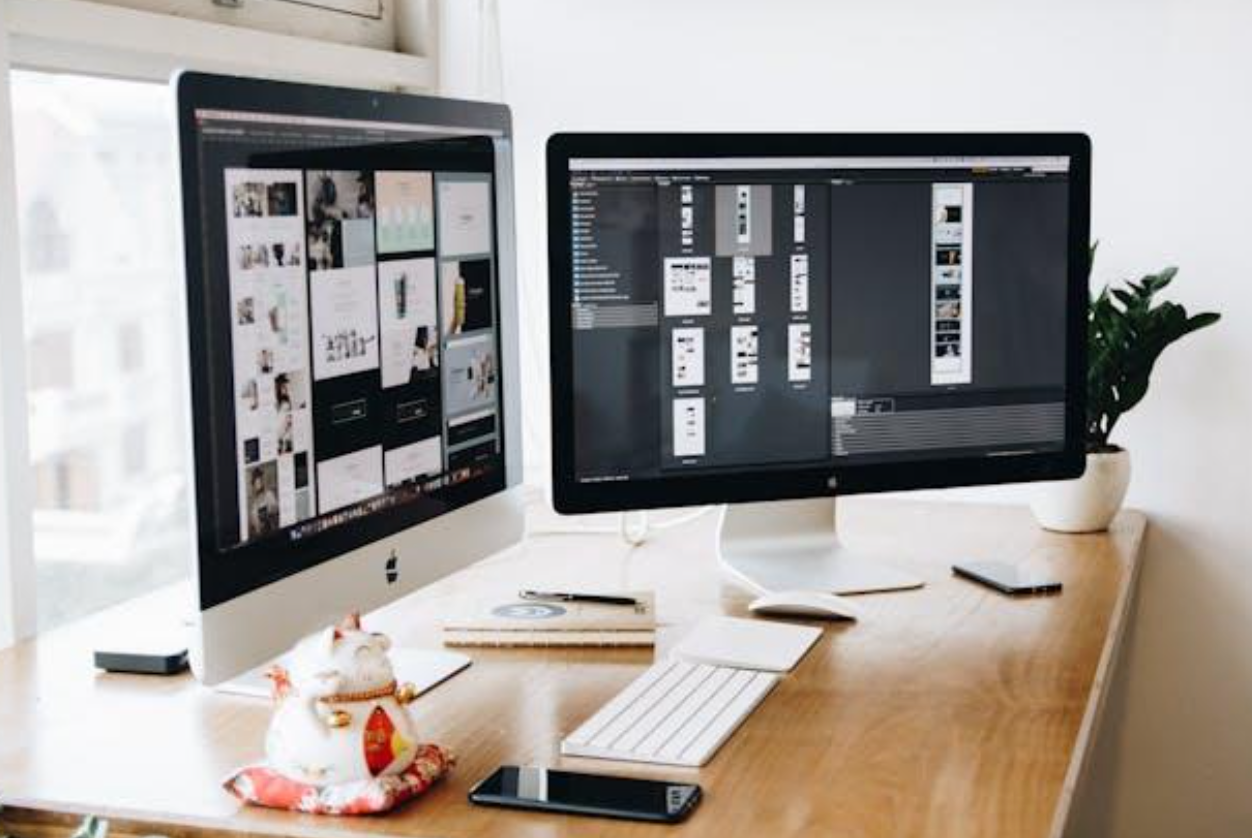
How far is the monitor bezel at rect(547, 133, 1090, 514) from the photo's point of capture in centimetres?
185

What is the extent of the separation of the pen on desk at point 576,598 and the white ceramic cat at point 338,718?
20.5 inches

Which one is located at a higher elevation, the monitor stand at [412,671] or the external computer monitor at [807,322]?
the external computer monitor at [807,322]

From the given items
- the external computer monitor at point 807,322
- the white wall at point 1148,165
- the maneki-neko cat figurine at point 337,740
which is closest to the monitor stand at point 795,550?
the external computer monitor at point 807,322

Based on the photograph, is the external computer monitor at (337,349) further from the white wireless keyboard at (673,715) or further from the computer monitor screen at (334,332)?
the white wireless keyboard at (673,715)

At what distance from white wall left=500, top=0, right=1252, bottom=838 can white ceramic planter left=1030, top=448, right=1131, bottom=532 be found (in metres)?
0.20

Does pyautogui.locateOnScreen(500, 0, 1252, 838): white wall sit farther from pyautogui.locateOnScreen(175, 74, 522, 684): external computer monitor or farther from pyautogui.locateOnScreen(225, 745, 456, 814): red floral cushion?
pyautogui.locateOnScreen(225, 745, 456, 814): red floral cushion

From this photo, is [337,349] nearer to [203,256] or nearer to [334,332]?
[334,332]

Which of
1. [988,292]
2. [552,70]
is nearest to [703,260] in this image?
[988,292]

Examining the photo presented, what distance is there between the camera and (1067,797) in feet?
4.57

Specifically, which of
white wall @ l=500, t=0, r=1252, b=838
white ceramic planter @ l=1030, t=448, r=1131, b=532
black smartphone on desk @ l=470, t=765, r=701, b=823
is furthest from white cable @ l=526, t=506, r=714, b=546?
black smartphone on desk @ l=470, t=765, r=701, b=823

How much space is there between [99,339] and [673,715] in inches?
38.3

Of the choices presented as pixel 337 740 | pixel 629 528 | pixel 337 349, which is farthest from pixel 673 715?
pixel 629 528

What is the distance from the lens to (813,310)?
1.96 meters

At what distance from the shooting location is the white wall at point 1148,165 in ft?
7.98
